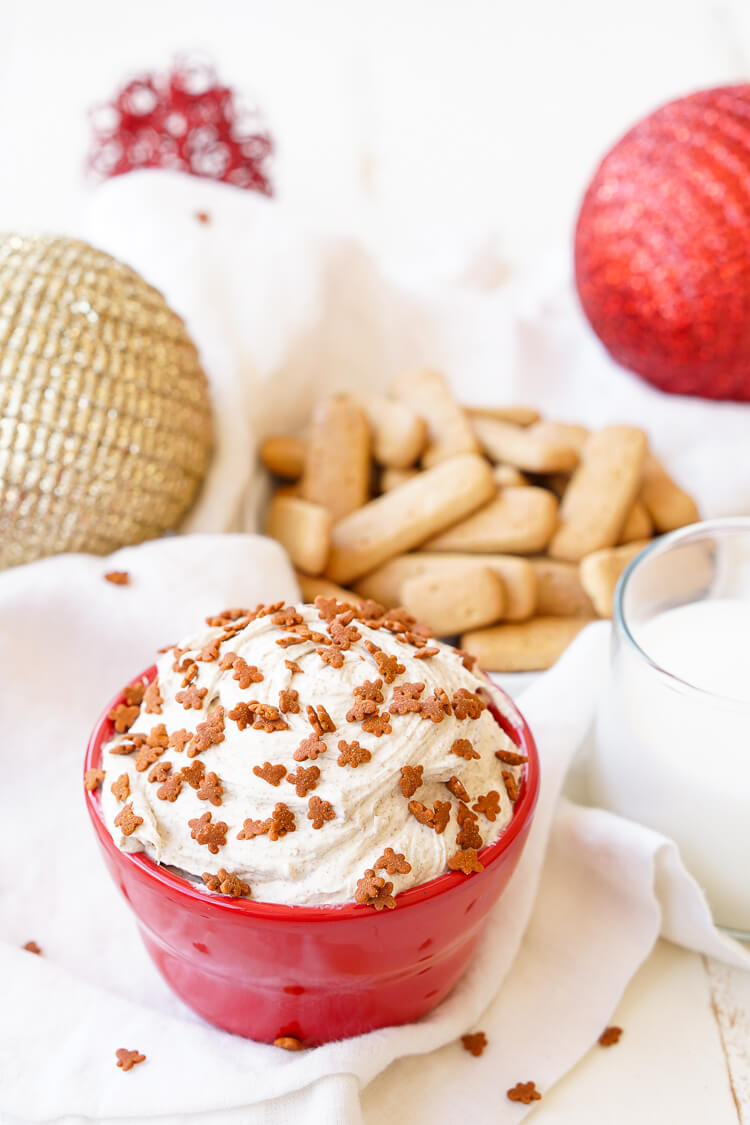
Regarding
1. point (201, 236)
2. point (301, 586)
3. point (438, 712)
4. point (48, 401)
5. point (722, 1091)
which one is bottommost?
point (722, 1091)

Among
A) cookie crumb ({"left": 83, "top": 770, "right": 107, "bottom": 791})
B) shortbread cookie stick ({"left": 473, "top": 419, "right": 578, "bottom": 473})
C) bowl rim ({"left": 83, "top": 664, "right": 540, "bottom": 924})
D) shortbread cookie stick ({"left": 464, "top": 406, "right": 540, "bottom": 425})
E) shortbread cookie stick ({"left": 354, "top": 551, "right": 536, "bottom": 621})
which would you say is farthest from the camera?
shortbread cookie stick ({"left": 464, "top": 406, "right": 540, "bottom": 425})

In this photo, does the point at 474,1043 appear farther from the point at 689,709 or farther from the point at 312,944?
the point at 689,709

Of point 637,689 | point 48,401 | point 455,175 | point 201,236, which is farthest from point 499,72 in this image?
point 637,689

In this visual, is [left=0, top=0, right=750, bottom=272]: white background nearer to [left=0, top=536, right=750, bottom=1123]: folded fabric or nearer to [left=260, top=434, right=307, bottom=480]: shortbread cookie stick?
[left=260, top=434, right=307, bottom=480]: shortbread cookie stick

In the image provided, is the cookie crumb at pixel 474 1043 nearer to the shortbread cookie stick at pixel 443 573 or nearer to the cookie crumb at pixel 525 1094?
the cookie crumb at pixel 525 1094

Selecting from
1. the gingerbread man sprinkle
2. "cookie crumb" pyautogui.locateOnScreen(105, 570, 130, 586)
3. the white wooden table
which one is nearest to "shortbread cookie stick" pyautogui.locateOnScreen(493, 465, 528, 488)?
"cookie crumb" pyautogui.locateOnScreen(105, 570, 130, 586)

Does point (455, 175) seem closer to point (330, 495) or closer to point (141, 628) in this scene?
Result: point (330, 495)
